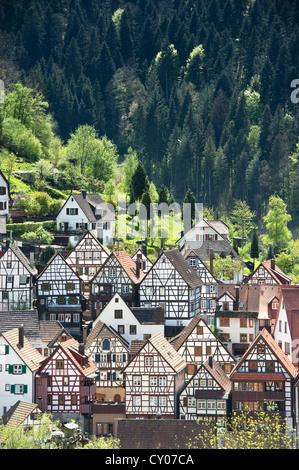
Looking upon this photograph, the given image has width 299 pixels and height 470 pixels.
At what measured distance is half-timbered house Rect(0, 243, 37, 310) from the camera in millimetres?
90562

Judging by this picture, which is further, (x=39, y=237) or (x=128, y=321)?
(x=39, y=237)

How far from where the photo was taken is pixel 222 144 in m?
189

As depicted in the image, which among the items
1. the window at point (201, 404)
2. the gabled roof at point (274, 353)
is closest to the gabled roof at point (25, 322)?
the window at point (201, 404)

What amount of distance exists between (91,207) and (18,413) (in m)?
47.3

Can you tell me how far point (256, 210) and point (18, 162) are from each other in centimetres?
5031

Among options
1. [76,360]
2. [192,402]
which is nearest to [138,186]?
[76,360]

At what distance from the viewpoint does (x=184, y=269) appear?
91.9 metres

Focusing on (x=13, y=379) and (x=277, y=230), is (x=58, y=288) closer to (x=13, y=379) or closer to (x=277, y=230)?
(x=13, y=379)

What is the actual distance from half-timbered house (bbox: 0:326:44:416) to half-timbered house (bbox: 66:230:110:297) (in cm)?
2067

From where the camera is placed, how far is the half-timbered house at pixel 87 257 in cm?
9675

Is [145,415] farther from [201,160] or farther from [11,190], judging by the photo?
[201,160]

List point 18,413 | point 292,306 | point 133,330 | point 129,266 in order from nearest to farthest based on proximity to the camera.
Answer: point 18,413
point 292,306
point 133,330
point 129,266

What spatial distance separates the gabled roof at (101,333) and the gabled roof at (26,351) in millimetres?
3642

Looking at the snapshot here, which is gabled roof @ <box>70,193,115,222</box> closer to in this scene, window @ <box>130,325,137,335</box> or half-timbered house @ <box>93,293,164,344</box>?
half-timbered house @ <box>93,293,164,344</box>
